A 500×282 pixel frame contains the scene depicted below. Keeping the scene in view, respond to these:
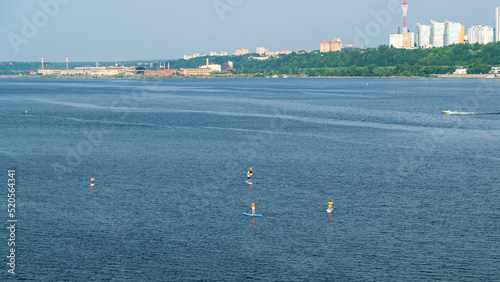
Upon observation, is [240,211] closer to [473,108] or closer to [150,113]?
[150,113]

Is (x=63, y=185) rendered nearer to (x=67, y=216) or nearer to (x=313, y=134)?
(x=67, y=216)

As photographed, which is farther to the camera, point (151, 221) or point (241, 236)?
point (151, 221)

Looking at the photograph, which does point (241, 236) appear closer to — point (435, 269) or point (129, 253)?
point (129, 253)

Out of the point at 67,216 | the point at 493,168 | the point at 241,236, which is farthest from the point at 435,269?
the point at 493,168

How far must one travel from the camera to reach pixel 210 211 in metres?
41.6

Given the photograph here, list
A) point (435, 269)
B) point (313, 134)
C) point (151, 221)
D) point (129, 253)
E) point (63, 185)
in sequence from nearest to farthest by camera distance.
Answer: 1. point (435, 269)
2. point (129, 253)
3. point (151, 221)
4. point (63, 185)
5. point (313, 134)

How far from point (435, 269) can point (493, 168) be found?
27865 millimetres

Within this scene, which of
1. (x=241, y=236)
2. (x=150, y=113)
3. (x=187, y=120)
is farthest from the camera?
(x=150, y=113)

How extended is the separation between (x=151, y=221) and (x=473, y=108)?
94.2 meters

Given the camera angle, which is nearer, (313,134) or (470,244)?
(470,244)

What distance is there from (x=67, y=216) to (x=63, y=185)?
9748 millimetres

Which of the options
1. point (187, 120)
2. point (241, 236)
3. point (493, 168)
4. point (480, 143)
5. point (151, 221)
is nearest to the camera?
point (241, 236)

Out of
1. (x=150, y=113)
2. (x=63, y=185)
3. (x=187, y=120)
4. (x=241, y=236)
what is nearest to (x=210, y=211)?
(x=241, y=236)

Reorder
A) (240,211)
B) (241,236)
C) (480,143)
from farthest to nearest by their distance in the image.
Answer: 1. (480,143)
2. (240,211)
3. (241,236)
